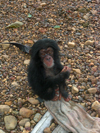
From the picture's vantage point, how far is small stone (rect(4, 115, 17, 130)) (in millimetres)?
2504

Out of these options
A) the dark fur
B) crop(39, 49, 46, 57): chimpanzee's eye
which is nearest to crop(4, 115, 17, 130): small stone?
the dark fur

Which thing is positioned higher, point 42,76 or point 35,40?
point 35,40

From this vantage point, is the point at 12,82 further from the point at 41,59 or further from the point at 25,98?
the point at 41,59

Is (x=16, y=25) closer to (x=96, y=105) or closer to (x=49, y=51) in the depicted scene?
(x=49, y=51)

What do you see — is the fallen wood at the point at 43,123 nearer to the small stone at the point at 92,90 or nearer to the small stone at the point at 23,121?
the small stone at the point at 23,121

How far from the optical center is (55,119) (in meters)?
2.56

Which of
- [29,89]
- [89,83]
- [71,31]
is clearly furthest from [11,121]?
[71,31]

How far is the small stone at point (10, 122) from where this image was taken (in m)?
2.50

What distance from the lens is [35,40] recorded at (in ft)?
12.8

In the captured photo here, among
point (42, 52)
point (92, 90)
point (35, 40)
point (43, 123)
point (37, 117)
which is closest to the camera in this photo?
point (42, 52)

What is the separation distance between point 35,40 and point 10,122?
1.99m

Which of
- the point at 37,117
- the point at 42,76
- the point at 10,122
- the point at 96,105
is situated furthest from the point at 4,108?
the point at 96,105

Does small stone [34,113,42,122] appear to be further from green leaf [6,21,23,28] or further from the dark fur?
green leaf [6,21,23,28]

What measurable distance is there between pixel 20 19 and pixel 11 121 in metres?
2.72
